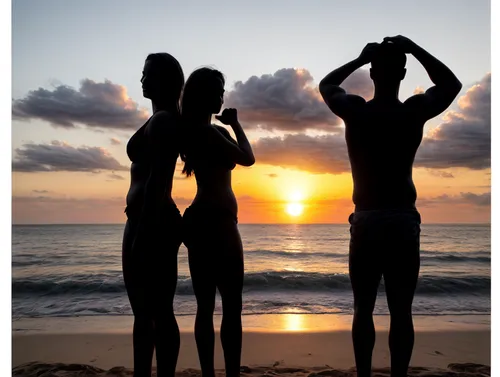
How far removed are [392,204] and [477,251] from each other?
44.4ft

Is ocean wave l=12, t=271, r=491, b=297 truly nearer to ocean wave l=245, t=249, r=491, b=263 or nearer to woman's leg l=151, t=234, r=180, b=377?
ocean wave l=245, t=249, r=491, b=263

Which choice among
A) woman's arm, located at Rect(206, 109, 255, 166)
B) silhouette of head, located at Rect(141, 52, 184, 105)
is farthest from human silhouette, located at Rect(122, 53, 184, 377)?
woman's arm, located at Rect(206, 109, 255, 166)

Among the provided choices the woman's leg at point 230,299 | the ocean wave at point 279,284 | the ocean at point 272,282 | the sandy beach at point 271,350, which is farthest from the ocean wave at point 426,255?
the woman's leg at point 230,299

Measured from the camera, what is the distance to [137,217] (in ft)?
9.32

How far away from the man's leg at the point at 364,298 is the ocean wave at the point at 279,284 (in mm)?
6065

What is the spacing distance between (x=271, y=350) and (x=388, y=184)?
2971 millimetres

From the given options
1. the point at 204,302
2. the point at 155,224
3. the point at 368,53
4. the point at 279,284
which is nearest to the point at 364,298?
the point at 204,302

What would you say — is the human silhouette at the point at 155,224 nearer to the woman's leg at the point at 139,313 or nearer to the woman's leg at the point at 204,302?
the woman's leg at the point at 139,313

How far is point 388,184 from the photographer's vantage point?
2850 millimetres

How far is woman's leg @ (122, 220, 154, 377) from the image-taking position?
2805mm

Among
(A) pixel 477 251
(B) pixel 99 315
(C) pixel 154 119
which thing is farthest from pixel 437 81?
(A) pixel 477 251

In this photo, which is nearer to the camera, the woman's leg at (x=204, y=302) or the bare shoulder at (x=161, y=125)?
the bare shoulder at (x=161, y=125)

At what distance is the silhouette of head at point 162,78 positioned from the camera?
291cm

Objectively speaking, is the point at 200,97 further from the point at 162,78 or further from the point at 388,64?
the point at 388,64
